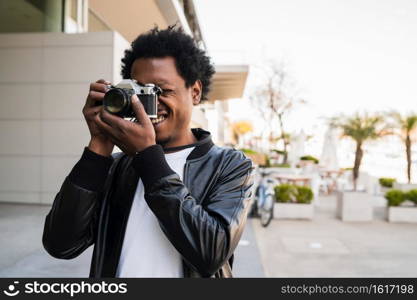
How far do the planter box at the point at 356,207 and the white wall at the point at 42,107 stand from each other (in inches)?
227

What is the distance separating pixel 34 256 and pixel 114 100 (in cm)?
404

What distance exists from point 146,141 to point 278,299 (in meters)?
0.72

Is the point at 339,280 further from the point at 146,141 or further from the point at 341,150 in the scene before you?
the point at 341,150

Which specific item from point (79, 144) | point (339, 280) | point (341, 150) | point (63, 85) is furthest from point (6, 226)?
point (341, 150)

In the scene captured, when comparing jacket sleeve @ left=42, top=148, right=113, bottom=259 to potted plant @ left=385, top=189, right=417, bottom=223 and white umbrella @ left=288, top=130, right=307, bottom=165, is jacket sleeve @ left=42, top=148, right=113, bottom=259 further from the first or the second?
white umbrella @ left=288, top=130, right=307, bottom=165

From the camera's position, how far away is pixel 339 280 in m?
1.76

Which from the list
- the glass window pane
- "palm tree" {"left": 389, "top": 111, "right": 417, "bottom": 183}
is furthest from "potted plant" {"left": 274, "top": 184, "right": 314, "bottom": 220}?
"palm tree" {"left": 389, "top": 111, "right": 417, "bottom": 183}

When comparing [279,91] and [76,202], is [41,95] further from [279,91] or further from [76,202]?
[279,91]

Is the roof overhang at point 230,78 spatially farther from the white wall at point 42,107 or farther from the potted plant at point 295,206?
the white wall at point 42,107

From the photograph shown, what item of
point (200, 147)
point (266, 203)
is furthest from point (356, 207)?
point (200, 147)

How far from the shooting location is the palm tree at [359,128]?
10658 mm

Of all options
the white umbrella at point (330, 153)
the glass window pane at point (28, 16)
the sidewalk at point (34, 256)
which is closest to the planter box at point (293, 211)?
the sidewalk at point (34, 256)

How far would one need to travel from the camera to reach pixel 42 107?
26.6 ft

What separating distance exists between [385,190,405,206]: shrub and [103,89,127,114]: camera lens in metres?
9.02
